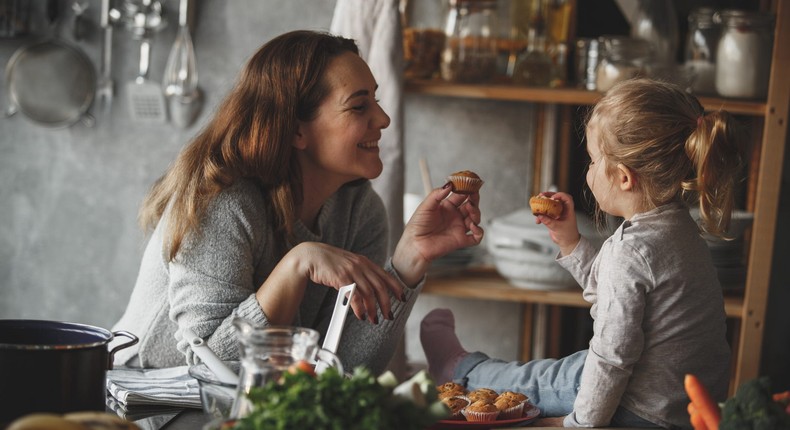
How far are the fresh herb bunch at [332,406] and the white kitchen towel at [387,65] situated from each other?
153 cm

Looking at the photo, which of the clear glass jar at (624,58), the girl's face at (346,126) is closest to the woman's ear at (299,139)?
the girl's face at (346,126)

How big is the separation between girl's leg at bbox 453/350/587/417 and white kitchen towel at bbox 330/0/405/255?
2.42 feet

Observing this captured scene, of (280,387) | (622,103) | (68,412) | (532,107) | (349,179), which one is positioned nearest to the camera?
(280,387)

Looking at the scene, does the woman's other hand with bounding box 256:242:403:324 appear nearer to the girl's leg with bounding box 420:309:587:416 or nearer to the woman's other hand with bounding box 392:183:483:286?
the woman's other hand with bounding box 392:183:483:286

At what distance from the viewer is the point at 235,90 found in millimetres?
1863

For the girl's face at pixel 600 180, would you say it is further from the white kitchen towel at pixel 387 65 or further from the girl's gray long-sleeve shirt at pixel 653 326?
the white kitchen towel at pixel 387 65

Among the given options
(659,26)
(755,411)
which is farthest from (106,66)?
(755,411)

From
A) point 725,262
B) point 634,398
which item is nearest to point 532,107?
point 725,262

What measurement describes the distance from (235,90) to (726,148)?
922mm

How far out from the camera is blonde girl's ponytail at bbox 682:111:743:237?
1.53 meters

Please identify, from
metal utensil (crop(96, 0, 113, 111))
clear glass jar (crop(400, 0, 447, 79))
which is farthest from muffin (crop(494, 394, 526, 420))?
metal utensil (crop(96, 0, 113, 111))

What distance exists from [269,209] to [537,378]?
23.7 inches

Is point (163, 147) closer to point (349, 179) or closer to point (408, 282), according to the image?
point (349, 179)

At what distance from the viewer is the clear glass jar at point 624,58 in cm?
252
